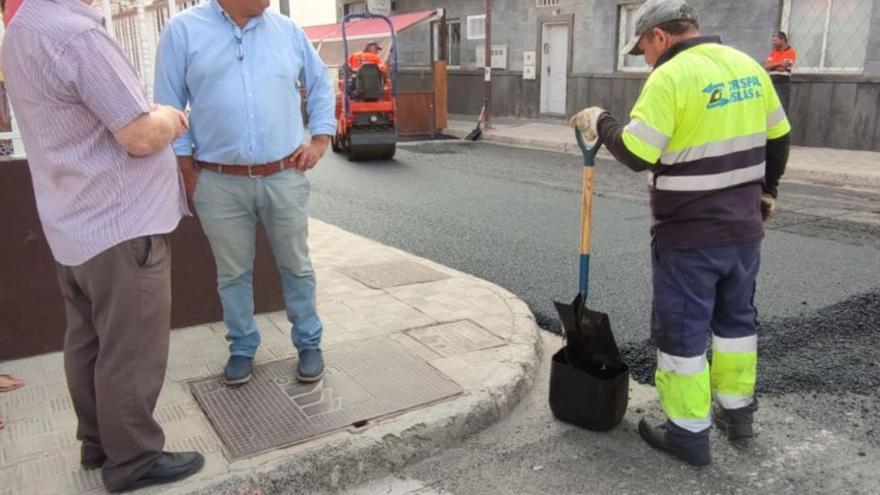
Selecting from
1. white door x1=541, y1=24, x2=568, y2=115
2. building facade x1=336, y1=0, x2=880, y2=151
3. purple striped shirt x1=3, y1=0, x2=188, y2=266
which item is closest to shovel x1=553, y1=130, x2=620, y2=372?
purple striped shirt x1=3, y1=0, x2=188, y2=266

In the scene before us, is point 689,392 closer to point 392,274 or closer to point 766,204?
point 766,204

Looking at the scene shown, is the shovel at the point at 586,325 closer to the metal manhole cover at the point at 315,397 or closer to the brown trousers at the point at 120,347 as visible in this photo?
the metal manhole cover at the point at 315,397

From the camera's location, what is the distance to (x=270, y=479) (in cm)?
282

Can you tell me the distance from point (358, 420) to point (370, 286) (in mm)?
1989

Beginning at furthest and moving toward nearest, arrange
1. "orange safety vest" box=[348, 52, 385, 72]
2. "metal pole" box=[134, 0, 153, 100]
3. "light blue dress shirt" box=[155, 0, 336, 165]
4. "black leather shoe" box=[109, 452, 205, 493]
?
1. "orange safety vest" box=[348, 52, 385, 72]
2. "metal pole" box=[134, 0, 153, 100]
3. "light blue dress shirt" box=[155, 0, 336, 165]
4. "black leather shoe" box=[109, 452, 205, 493]

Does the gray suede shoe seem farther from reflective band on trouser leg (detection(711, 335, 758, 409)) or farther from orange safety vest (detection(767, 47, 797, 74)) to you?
orange safety vest (detection(767, 47, 797, 74))

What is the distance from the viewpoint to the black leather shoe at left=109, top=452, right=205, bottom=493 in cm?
269

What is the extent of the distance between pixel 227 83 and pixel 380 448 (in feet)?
5.56

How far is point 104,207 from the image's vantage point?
247 centimetres

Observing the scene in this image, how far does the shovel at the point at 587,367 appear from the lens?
128 inches

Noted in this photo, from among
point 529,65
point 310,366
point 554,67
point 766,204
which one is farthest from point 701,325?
point 529,65

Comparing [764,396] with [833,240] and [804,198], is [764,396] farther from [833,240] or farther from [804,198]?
[804,198]

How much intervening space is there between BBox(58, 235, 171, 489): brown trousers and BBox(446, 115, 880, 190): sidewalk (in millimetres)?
9696

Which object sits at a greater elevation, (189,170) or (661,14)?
(661,14)
